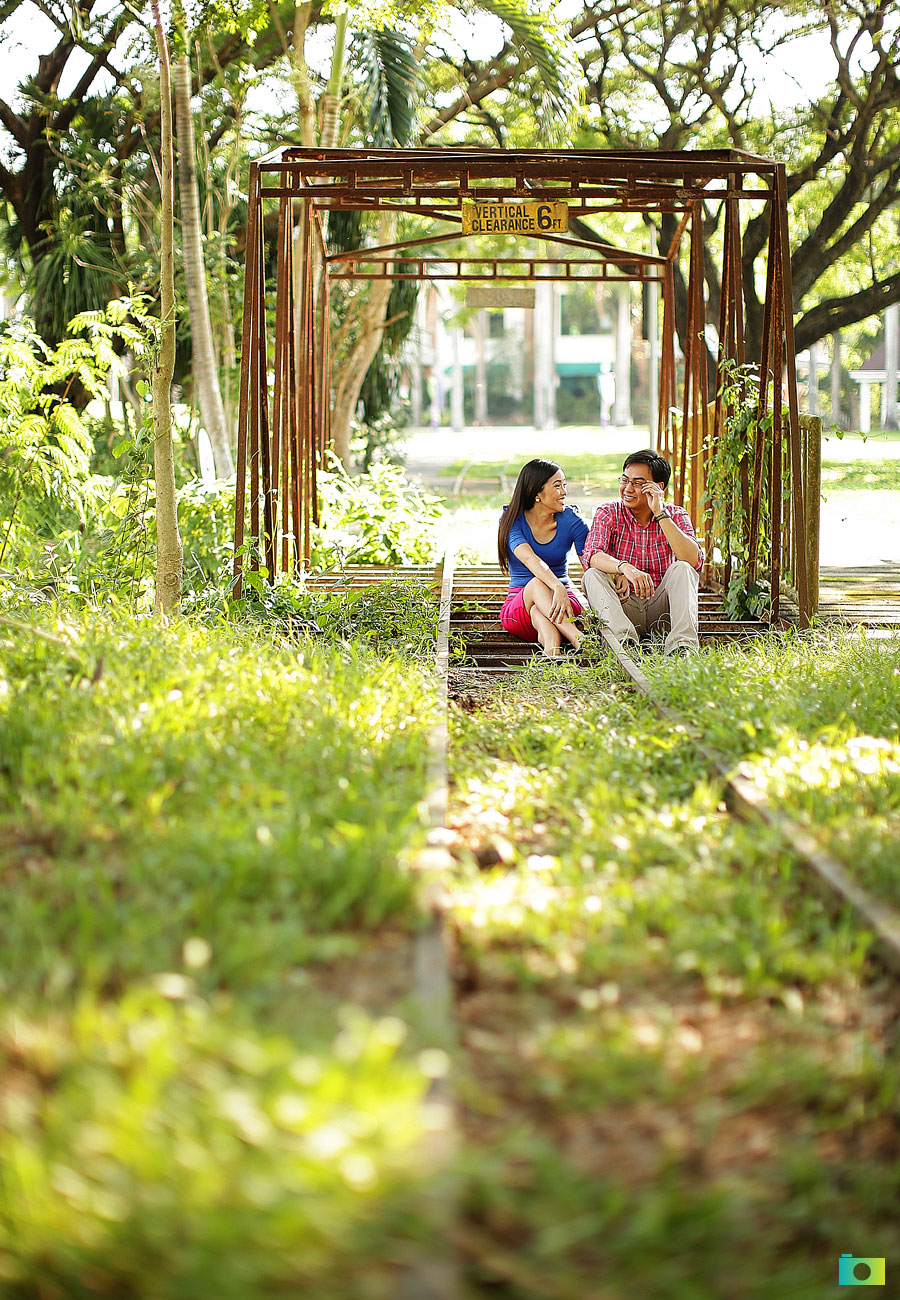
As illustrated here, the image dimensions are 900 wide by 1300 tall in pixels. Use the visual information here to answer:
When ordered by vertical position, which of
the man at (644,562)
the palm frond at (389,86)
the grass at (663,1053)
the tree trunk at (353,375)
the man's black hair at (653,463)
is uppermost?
the palm frond at (389,86)

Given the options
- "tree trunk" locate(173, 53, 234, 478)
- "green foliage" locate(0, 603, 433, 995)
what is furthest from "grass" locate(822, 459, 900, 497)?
"green foliage" locate(0, 603, 433, 995)

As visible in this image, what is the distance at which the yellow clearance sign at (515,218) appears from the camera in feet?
30.2

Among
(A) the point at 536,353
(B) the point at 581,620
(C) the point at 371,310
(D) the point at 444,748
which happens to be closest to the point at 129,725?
(D) the point at 444,748

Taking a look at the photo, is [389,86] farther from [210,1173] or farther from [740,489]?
[210,1173]

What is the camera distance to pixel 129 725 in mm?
4477

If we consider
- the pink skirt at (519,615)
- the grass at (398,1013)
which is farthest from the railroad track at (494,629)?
the grass at (398,1013)

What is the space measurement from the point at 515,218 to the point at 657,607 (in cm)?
334

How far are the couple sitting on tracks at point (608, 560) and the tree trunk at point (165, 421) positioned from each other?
86.6 inches

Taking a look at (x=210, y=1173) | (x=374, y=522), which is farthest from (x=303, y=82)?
(x=210, y=1173)

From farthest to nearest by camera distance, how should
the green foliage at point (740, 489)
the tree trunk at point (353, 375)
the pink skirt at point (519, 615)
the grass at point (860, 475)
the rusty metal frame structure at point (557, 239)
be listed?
1. the grass at point (860, 475)
2. the tree trunk at point (353, 375)
3. the green foliage at point (740, 489)
4. the rusty metal frame structure at point (557, 239)
5. the pink skirt at point (519, 615)

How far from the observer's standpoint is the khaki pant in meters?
7.73

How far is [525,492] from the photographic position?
804 centimetres

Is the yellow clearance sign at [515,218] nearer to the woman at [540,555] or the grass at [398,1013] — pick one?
the woman at [540,555]

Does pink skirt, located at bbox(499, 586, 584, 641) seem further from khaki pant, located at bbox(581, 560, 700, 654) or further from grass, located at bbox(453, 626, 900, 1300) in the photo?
grass, located at bbox(453, 626, 900, 1300)
